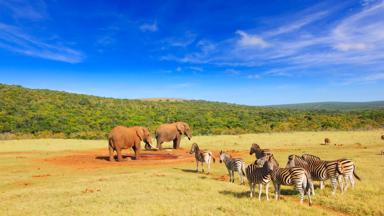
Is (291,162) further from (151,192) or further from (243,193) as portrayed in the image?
(151,192)

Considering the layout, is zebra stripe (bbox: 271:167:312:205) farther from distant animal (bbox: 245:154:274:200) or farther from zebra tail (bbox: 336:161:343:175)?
zebra tail (bbox: 336:161:343:175)

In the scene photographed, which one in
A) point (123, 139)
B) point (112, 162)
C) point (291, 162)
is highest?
point (123, 139)

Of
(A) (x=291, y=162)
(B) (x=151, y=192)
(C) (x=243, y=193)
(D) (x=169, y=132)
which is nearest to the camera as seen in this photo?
(C) (x=243, y=193)

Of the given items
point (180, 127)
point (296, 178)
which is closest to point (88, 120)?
point (180, 127)

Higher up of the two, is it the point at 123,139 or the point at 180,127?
the point at 180,127

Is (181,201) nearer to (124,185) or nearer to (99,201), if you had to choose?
(99,201)

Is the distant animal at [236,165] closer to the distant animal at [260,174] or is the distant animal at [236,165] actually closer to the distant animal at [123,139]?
the distant animal at [260,174]

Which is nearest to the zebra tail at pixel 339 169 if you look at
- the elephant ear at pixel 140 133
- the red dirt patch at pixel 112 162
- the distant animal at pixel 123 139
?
the red dirt patch at pixel 112 162

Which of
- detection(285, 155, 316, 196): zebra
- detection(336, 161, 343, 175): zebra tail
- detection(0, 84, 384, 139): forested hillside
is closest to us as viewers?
detection(336, 161, 343, 175): zebra tail

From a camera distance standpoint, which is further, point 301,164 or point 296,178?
point 301,164

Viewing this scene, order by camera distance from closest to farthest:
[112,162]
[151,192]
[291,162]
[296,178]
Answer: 1. [296,178]
2. [151,192]
3. [291,162]
4. [112,162]

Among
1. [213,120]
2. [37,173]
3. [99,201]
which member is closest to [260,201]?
[99,201]

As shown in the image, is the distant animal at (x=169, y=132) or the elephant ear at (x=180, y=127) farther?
the elephant ear at (x=180, y=127)

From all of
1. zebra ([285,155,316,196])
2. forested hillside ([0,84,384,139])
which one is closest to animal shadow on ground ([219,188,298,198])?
zebra ([285,155,316,196])
